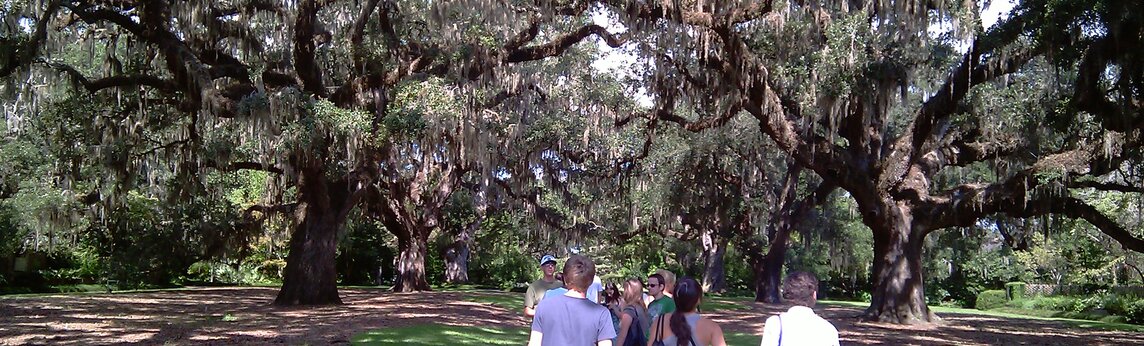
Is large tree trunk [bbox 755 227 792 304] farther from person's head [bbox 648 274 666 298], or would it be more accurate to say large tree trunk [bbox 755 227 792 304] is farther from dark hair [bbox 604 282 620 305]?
person's head [bbox 648 274 666 298]

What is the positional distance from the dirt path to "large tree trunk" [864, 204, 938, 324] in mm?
626

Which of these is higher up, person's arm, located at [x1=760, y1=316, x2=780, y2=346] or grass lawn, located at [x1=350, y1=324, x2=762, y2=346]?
person's arm, located at [x1=760, y1=316, x2=780, y2=346]

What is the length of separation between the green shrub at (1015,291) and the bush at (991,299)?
0.26 m

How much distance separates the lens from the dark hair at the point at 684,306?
480cm

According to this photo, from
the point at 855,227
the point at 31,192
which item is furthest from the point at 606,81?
the point at 855,227

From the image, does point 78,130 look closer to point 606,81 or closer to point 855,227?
point 606,81

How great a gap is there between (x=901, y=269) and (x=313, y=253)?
12.6 metres

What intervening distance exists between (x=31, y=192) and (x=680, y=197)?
17.6 metres

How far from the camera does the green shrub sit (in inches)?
1503

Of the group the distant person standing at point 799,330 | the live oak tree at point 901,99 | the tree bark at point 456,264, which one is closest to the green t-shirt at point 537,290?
the distant person standing at point 799,330

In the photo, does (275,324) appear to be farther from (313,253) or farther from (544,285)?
(544,285)

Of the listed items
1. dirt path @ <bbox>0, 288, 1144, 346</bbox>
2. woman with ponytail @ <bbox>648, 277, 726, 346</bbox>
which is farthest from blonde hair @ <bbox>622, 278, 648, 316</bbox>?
dirt path @ <bbox>0, 288, 1144, 346</bbox>

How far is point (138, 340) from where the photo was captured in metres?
12.8

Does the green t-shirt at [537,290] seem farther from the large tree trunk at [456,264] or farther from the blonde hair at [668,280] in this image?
the large tree trunk at [456,264]
